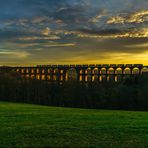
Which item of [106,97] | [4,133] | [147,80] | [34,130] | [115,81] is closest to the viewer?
[4,133]

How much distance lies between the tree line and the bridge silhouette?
15.3 ft

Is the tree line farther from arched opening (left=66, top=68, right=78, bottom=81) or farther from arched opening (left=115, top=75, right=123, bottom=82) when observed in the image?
arched opening (left=66, top=68, right=78, bottom=81)

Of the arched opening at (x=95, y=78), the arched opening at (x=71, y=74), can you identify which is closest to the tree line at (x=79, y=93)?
the arched opening at (x=95, y=78)

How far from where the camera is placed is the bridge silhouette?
206 ft

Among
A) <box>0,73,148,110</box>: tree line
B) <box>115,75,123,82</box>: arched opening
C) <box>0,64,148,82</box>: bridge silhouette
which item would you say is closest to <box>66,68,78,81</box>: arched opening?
<box>0,64,148,82</box>: bridge silhouette

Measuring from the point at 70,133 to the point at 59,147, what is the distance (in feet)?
5.91

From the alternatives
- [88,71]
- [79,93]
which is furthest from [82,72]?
[79,93]

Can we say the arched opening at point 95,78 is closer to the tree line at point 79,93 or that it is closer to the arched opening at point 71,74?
the arched opening at point 71,74

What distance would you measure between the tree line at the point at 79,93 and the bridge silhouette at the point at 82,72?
15.3 feet

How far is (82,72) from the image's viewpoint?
68.6m

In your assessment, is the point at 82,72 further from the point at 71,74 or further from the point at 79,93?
Answer: the point at 79,93

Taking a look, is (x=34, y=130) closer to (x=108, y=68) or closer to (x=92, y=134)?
(x=92, y=134)

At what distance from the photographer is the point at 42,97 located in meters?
55.5

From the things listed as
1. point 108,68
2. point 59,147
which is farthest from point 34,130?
point 108,68
